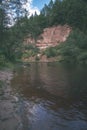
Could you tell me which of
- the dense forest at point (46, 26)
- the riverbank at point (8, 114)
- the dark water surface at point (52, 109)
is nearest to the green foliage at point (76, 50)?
the dense forest at point (46, 26)

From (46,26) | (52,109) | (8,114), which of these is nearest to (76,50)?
(46,26)

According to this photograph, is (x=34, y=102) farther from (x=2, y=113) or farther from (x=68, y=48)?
(x=68, y=48)

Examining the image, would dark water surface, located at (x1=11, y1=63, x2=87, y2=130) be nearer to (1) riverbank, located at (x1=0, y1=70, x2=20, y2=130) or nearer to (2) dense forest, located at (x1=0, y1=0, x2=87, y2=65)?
(1) riverbank, located at (x1=0, y1=70, x2=20, y2=130)

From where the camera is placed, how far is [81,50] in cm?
6950

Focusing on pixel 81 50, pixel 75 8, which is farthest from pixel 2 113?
pixel 81 50

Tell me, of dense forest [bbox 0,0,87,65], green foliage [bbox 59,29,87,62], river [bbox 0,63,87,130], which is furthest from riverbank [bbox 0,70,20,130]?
green foliage [bbox 59,29,87,62]

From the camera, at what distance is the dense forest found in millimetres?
18641

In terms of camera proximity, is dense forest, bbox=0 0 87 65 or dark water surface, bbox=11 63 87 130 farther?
dense forest, bbox=0 0 87 65

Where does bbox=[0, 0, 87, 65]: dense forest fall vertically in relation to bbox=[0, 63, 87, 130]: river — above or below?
above

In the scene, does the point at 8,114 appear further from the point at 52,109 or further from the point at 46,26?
the point at 46,26

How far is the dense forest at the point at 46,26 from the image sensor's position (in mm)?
18641

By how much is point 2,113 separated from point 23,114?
3.97 ft

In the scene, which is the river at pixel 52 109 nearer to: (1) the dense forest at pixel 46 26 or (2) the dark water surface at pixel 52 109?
(2) the dark water surface at pixel 52 109

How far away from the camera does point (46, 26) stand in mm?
108938
